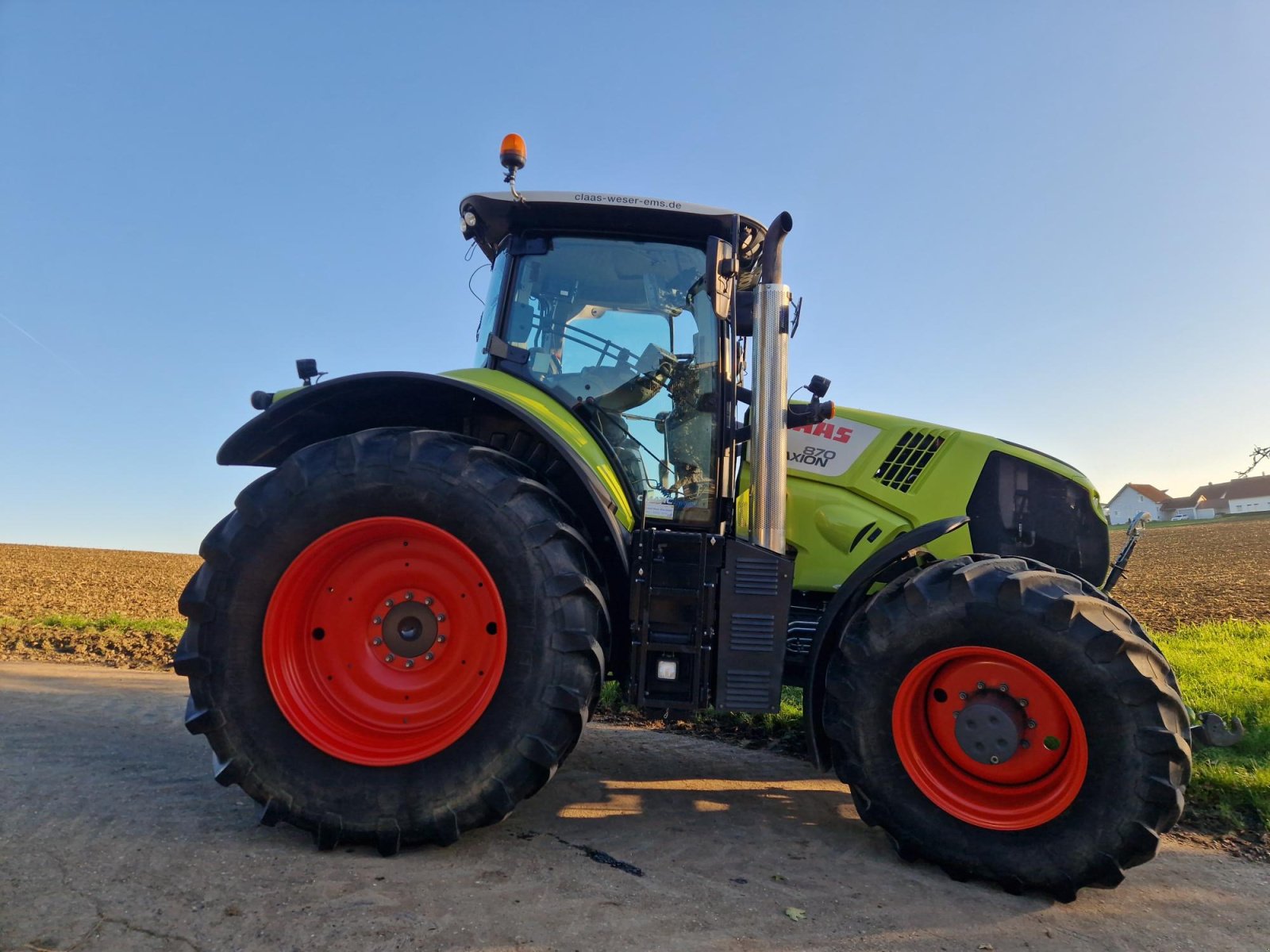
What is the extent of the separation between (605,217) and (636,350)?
64cm

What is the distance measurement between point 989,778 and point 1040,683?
1.28 feet

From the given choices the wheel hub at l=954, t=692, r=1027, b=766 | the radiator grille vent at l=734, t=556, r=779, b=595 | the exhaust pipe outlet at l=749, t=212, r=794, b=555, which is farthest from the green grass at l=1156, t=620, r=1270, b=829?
the exhaust pipe outlet at l=749, t=212, r=794, b=555

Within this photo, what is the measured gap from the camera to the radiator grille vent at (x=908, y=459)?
143 inches

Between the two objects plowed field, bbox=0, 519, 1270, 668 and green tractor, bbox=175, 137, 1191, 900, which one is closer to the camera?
green tractor, bbox=175, 137, 1191, 900

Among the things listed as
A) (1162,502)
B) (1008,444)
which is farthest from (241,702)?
(1162,502)

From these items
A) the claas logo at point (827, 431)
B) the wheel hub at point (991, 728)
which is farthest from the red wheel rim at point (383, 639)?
the claas logo at point (827, 431)

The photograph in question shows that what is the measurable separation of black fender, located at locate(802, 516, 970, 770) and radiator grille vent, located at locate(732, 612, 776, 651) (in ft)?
0.56

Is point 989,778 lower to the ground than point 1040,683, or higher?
lower

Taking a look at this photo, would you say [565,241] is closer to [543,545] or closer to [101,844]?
[543,545]

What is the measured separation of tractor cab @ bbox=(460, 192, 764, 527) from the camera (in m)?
3.35

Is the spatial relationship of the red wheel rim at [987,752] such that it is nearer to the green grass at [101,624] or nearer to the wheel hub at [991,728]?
the wheel hub at [991,728]

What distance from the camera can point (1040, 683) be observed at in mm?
2607

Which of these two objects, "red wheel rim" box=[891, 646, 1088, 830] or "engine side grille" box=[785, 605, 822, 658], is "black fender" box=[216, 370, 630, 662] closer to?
"engine side grille" box=[785, 605, 822, 658]

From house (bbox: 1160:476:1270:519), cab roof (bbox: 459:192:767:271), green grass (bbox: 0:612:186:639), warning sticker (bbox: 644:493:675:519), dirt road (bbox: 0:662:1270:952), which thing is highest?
house (bbox: 1160:476:1270:519)
